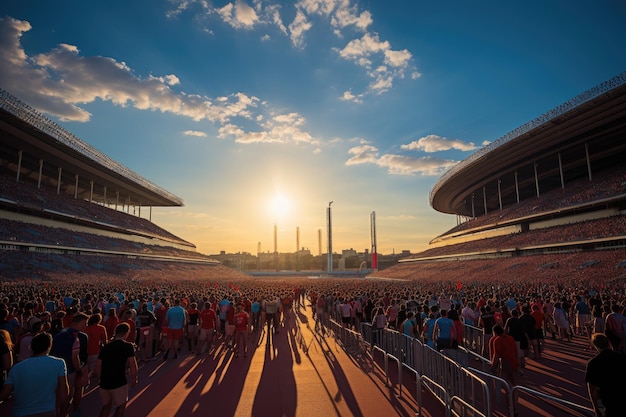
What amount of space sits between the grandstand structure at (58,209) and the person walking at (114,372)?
3590 cm

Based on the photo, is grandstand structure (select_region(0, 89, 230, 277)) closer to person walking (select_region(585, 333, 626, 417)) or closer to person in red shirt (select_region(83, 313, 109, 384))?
person in red shirt (select_region(83, 313, 109, 384))

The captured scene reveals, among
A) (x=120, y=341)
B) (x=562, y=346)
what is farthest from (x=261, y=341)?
(x=562, y=346)

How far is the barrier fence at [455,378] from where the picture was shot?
5.38m

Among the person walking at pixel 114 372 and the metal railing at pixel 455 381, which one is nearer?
the person walking at pixel 114 372

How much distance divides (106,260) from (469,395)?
51727 mm

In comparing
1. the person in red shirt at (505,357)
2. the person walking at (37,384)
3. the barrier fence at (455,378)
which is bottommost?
the barrier fence at (455,378)

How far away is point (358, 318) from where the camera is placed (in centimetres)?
1521

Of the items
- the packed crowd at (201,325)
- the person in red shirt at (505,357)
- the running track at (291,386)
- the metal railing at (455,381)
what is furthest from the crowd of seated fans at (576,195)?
the person in red shirt at (505,357)

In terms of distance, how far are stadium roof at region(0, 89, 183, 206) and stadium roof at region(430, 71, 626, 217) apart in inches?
2153

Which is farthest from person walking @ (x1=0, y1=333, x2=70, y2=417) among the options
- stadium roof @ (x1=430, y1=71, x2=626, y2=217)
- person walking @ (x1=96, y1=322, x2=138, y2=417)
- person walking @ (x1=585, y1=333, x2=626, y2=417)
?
stadium roof @ (x1=430, y1=71, x2=626, y2=217)

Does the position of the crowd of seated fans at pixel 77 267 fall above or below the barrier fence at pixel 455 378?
above

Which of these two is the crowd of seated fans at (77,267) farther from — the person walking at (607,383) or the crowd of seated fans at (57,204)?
the person walking at (607,383)

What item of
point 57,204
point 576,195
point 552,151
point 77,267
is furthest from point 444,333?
point 57,204

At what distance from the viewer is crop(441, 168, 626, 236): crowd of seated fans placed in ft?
125
